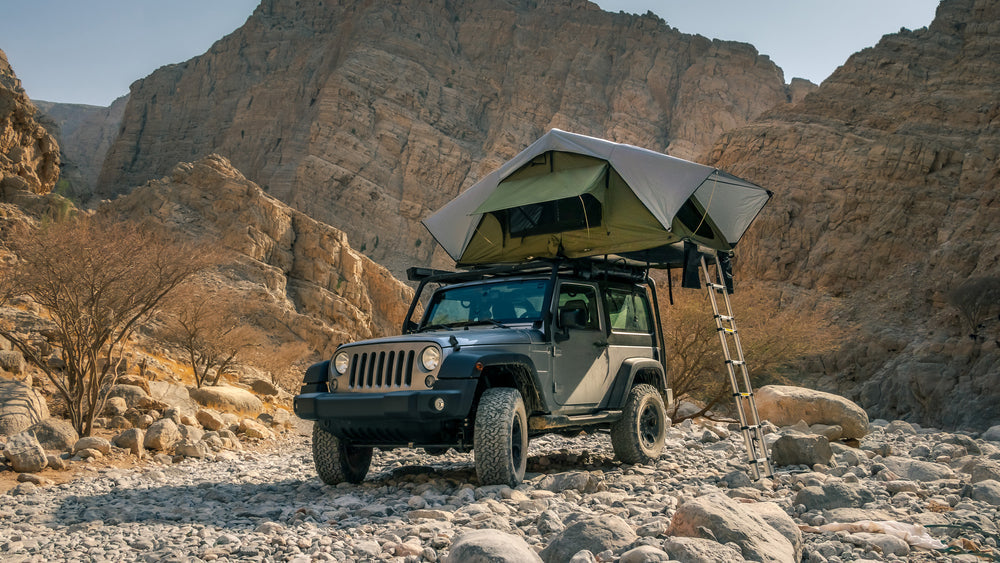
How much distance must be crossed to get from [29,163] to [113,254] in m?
33.2

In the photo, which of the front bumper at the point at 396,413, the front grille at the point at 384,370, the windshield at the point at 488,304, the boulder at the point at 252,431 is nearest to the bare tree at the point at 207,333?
the boulder at the point at 252,431

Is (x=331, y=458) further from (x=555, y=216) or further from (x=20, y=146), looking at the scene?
(x=20, y=146)

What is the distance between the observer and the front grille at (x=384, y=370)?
21.9 feet

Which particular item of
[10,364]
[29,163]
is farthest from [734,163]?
[10,364]

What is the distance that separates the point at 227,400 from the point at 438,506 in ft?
46.7

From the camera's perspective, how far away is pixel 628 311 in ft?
30.5

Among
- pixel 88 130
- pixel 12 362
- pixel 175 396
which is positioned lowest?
pixel 175 396

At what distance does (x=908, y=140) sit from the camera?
48.5 metres

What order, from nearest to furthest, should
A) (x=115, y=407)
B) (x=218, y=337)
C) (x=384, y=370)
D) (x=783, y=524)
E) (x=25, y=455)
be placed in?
(x=783, y=524)
(x=384, y=370)
(x=25, y=455)
(x=115, y=407)
(x=218, y=337)

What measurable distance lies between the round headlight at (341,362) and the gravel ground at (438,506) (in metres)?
1.18

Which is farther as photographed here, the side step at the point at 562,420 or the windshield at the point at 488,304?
the windshield at the point at 488,304

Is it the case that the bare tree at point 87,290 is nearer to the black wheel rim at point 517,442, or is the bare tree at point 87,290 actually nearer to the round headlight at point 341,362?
the round headlight at point 341,362

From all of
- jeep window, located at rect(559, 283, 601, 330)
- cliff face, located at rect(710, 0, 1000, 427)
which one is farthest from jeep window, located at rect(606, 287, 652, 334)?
cliff face, located at rect(710, 0, 1000, 427)

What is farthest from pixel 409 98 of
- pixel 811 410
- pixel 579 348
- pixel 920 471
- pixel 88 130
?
pixel 920 471
